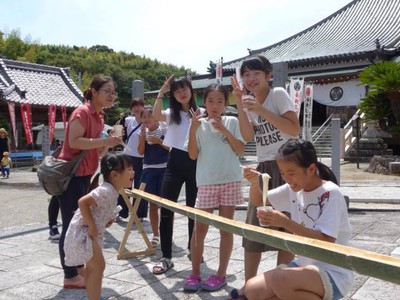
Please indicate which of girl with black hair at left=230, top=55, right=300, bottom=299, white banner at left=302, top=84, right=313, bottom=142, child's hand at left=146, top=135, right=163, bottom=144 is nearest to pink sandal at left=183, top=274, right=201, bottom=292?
Result: girl with black hair at left=230, top=55, right=300, bottom=299

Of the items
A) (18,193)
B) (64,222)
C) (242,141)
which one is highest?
(242,141)

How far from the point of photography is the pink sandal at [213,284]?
3.43 m

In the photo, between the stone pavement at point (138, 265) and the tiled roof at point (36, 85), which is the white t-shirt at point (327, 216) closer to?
the stone pavement at point (138, 265)

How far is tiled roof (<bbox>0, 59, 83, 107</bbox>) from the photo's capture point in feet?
66.9

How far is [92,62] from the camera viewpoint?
6325 centimetres

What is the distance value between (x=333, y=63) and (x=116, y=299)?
22884 millimetres

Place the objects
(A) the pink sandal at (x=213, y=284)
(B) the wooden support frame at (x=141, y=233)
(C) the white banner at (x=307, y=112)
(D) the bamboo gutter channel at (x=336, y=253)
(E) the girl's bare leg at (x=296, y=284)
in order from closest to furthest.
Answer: (D) the bamboo gutter channel at (x=336, y=253), (E) the girl's bare leg at (x=296, y=284), (A) the pink sandal at (x=213, y=284), (B) the wooden support frame at (x=141, y=233), (C) the white banner at (x=307, y=112)

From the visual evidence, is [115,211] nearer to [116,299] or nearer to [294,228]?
[116,299]

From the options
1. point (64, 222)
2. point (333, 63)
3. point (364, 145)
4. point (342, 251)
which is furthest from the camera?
point (333, 63)

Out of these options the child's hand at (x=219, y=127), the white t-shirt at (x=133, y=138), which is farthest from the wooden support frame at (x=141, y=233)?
the white t-shirt at (x=133, y=138)

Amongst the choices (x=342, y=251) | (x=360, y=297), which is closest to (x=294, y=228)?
(x=342, y=251)

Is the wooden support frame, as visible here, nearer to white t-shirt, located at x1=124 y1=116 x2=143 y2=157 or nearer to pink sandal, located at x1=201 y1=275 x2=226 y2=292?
pink sandal, located at x1=201 y1=275 x2=226 y2=292

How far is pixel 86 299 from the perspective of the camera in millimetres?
3412

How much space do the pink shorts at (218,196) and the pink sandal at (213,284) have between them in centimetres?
55
